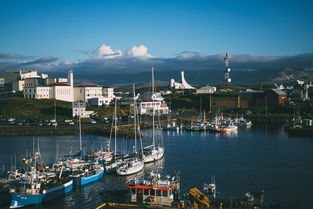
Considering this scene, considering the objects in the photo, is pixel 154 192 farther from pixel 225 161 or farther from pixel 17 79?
pixel 17 79

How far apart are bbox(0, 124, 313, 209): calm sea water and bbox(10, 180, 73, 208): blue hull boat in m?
0.29

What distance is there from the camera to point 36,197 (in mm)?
15945

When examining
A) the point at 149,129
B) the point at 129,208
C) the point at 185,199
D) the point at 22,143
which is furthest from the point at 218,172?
the point at 149,129

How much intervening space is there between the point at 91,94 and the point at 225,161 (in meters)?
38.0

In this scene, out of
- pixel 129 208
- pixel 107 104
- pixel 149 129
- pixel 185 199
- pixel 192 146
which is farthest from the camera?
pixel 107 104

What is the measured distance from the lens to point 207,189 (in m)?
17.6

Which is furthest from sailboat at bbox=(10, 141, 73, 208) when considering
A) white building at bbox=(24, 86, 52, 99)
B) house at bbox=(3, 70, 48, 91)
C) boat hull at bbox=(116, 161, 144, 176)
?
house at bbox=(3, 70, 48, 91)

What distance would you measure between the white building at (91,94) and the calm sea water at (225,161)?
19406 millimetres

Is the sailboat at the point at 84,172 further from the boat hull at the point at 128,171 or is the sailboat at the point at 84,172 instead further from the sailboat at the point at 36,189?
the boat hull at the point at 128,171

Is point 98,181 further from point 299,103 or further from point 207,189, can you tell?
point 299,103

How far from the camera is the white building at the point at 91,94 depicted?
5815 cm

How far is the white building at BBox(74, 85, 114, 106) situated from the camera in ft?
191

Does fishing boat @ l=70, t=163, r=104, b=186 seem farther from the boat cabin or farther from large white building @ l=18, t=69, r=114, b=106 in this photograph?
large white building @ l=18, t=69, r=114, b=106

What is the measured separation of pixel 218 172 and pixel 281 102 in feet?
140
